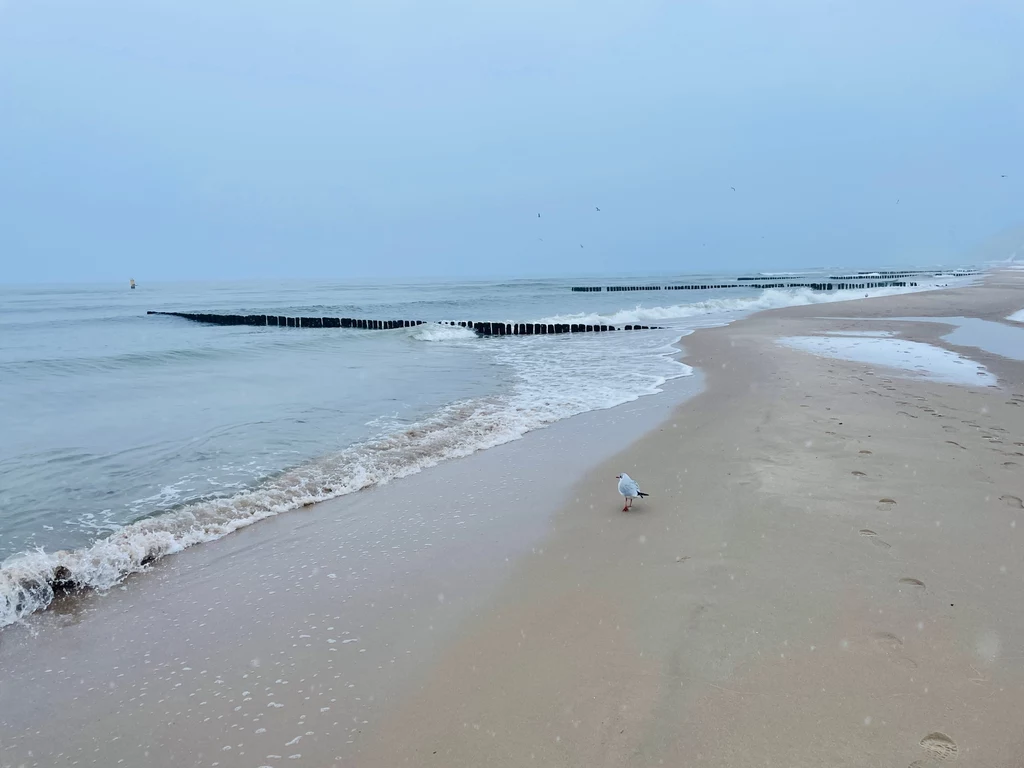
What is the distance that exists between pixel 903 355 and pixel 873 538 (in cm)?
1146

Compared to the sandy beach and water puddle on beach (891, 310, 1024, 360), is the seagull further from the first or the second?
water puddle on beach (891, 310, 1024, 360)

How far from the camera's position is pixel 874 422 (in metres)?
7.73

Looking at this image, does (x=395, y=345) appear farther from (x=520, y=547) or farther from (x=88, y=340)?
(x=520, y=547)

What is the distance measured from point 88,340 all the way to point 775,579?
32272 mm

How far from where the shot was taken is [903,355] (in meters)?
13.7

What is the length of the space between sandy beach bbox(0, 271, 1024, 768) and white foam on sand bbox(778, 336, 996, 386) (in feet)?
16.5

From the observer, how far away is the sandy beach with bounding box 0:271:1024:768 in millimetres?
2652

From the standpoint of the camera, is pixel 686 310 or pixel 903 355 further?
pixel 686 310

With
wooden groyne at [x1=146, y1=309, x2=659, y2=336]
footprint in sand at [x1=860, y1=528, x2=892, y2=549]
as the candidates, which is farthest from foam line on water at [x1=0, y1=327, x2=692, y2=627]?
wooden groyne at [x1=146, y1=309, x2=659, y2=336]

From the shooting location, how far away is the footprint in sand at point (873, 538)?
4.31 m

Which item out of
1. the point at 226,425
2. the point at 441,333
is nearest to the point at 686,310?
the point at 441,333

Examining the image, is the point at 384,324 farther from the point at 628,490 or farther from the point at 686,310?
the point at 628,490

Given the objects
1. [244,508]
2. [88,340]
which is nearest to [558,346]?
[244,508]

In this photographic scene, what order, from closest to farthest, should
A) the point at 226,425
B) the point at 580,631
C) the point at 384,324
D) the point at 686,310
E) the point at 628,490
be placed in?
1. the point at 580,631
2. the point at 628,490
3. the point at 226,425
4. the point at 384,324
5. the point at 686,310
